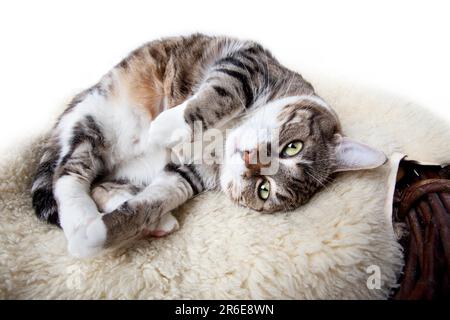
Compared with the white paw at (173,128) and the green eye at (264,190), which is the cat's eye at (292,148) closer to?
the green eye at (264,190)

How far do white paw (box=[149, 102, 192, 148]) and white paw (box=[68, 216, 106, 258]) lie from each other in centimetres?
33

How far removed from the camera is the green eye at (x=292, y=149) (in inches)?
43.8

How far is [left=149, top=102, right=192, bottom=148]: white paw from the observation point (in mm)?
1125

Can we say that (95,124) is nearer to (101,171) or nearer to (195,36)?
(101,171)

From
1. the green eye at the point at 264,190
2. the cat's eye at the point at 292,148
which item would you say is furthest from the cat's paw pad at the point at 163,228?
the cat's eye at the point at 292,148

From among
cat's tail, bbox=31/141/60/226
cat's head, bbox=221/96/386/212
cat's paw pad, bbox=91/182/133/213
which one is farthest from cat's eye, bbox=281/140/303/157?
cat's tail, bbox=31/141/60/226

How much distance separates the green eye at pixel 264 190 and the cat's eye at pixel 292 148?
0.10 meters

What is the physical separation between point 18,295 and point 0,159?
1.81 ft

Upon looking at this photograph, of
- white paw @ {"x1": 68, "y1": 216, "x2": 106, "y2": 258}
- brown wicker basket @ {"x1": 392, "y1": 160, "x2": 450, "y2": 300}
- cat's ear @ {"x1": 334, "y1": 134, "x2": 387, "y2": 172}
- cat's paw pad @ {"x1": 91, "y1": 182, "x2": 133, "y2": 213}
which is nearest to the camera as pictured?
brown wicker basket @ {"x1": 392, "y1": 160, "x2": 450, "y2": 300}

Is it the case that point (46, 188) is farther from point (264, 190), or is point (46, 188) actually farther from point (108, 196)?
point (264, 190)

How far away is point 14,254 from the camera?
98cm

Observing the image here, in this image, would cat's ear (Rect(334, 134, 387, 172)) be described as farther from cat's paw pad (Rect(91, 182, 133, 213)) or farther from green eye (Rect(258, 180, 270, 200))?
cat's paw pad (Rect(91, 182, 133, 213))
